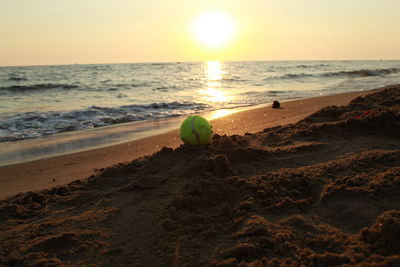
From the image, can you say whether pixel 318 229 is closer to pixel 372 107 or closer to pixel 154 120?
pixel 372 107

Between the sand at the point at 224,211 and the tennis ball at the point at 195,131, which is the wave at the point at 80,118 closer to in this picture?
the sand at the point at 224,211

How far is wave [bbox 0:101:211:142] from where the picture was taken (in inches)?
266

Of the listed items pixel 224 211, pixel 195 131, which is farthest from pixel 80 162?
pixel 224 211

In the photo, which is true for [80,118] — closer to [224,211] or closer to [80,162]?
[80,162]

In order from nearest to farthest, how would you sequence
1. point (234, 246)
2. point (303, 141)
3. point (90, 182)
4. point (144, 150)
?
1. point (234, 246)
2. point (90, 182)
3. point (303, 141)
4. point (144, 150)

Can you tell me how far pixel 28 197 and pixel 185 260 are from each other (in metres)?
1.88

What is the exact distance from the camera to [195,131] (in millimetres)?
3572

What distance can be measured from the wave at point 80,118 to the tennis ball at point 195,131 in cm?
409

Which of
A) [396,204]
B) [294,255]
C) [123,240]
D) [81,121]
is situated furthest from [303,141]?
[81,121]

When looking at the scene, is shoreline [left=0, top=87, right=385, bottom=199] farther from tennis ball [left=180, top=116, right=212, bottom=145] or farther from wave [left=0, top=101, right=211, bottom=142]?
wave [left=0, top=101, right=211, bottom=142]

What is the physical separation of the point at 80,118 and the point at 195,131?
5.32m

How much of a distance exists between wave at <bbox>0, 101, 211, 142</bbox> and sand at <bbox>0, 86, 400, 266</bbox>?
12.9 feet

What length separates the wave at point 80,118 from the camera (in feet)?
22.1

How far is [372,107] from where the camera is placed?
5.56 m
